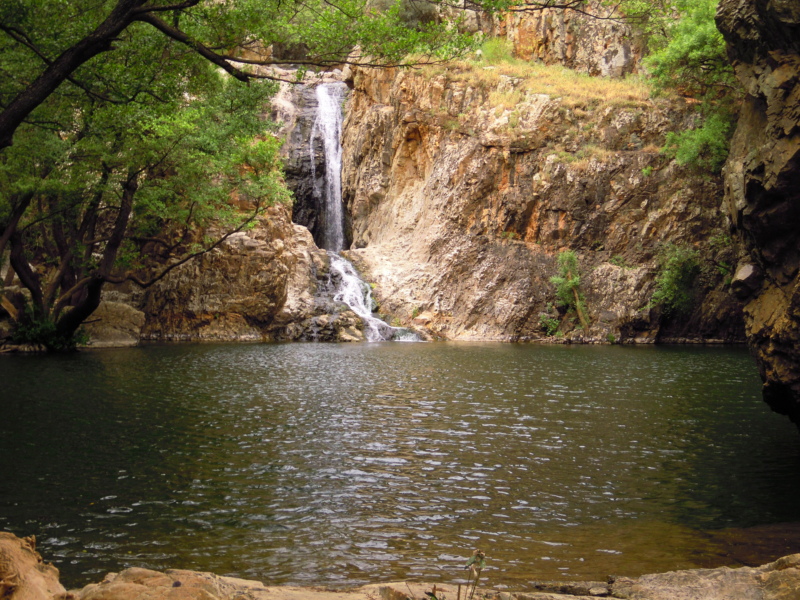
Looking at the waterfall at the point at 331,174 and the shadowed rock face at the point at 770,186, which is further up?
A: the waterfall at the point at 331,174

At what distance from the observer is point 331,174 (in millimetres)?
51750

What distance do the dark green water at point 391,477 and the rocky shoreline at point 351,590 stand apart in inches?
29.7

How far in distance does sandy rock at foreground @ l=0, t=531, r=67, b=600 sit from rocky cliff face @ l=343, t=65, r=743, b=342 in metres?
36.0

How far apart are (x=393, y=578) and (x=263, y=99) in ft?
59.8

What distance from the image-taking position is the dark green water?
20.5ft

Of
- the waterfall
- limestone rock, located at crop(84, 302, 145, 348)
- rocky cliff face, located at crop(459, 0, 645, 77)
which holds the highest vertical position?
rocky cliff face, located at crop(459, 0, 645, 77)

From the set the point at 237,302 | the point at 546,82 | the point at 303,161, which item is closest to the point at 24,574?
the point at 237,302

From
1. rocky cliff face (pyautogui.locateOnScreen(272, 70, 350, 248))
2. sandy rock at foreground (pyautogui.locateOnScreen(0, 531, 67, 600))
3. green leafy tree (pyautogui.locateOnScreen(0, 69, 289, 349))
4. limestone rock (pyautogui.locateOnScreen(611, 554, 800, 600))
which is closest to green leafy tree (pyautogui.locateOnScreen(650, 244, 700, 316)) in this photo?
green leafy tree (pyautogui.locateOnScreen(0, 69, 289, 349))

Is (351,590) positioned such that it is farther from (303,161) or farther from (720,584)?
(303,161)

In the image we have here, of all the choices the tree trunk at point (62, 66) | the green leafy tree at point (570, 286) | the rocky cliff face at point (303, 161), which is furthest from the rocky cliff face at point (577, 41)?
the tree trunk at point (62, 66)

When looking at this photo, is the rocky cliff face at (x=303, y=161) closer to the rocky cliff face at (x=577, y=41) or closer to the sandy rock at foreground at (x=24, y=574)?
the rocky cliff face at (x=577, y=41)

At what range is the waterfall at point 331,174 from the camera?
51094mm

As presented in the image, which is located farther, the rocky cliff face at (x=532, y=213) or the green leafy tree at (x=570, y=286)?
the green leafy tree at (x=570, y=286)

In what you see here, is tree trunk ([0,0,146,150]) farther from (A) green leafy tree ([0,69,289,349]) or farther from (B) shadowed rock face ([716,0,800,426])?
(A) green leafy tree ([0,69,289,349])
